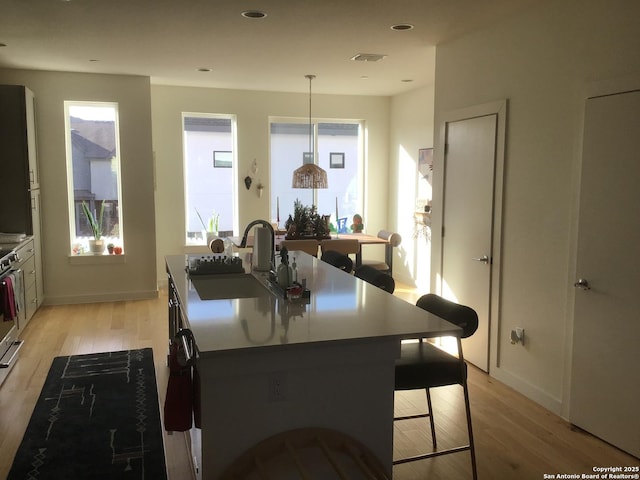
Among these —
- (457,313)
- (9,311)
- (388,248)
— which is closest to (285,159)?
(388,248)

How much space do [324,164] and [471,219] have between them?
405 cm

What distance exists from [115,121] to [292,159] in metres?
2.50

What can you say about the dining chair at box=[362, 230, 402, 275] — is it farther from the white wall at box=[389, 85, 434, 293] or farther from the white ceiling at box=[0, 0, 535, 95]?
the white ceiling at box=[0, 0, 535, 95]

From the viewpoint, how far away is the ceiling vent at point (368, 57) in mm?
5195

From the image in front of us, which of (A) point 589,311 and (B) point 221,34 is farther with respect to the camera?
(B) point 221,34

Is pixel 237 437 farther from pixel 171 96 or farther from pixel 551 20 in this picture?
pixel 171 96

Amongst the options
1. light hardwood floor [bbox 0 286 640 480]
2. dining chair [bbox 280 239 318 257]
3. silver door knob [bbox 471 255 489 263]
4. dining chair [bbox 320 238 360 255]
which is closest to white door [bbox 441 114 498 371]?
silver door knob [bbox 471 255 489 263]

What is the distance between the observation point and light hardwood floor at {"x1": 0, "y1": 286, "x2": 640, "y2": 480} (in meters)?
2.92

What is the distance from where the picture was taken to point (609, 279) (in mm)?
3100

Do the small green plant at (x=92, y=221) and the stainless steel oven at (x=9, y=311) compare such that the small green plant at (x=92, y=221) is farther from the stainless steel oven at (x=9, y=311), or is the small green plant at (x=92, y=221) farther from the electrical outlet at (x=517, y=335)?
the electrical outlet at (x=517, y=335)

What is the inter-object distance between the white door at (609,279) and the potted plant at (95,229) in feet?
17.7

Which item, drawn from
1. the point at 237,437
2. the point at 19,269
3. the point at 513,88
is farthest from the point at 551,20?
the point at 19,269

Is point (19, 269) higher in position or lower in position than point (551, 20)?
lower

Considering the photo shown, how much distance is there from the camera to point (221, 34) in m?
4.49
